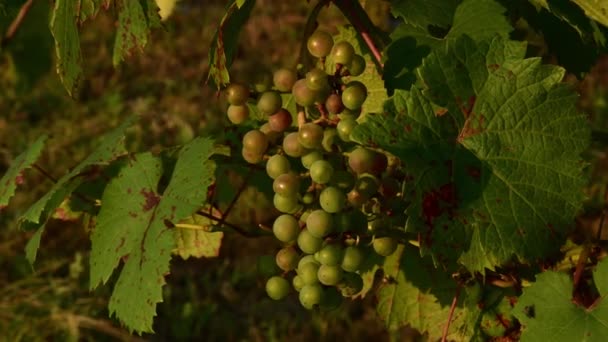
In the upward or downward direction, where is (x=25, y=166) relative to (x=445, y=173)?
downward

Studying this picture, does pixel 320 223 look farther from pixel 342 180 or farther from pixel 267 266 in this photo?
pixel 267 266

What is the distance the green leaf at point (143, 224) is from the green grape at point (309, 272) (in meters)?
0.15

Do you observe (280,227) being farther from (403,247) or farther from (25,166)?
(25,166)

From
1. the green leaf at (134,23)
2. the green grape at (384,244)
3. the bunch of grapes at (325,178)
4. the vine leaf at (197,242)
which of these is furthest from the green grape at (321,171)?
the vine leaf at (197,242)

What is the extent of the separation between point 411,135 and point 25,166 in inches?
25.2

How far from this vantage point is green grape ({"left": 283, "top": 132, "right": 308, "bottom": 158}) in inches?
40.5

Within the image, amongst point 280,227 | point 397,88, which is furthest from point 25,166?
point 397,88

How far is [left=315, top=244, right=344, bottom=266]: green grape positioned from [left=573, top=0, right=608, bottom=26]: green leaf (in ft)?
1.23

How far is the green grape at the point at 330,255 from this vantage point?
1012mm

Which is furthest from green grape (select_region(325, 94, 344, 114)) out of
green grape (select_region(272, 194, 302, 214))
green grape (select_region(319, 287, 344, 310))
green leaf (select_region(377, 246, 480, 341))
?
green leaf (select_region(377, 246, 480, 341))

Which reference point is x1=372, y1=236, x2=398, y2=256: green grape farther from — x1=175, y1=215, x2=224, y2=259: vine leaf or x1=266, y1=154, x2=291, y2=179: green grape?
x1=175, y1=215, x2=224, y2=259: vine leaf

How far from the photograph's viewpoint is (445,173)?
3.11 ft

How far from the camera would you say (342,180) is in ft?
3.34

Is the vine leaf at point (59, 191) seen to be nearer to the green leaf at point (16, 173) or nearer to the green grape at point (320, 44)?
the green leaf at point (16, 173)
